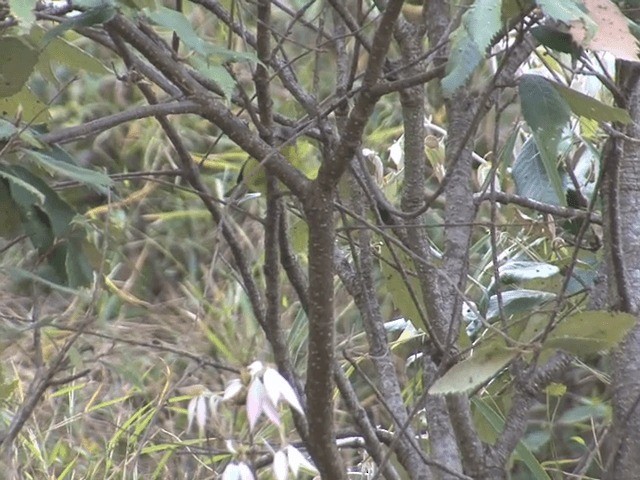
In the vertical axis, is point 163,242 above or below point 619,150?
below

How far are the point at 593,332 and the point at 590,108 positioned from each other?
5.8 inches

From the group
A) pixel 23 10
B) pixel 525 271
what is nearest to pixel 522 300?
pixel 525 271

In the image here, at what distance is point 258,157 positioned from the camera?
750mm

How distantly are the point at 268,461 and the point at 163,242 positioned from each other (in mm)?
1975

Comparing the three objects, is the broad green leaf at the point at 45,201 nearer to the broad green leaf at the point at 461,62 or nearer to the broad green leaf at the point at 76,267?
the broad green leaf at the point at 76,267

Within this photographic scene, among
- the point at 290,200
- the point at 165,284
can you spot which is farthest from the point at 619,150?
the point at 165,284

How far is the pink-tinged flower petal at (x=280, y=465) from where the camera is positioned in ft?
2.35

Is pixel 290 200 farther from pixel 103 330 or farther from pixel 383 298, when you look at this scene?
pixel 383 298

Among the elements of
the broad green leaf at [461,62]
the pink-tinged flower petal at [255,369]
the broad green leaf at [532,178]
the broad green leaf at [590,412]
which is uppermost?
the broad green leaf at [461,62]

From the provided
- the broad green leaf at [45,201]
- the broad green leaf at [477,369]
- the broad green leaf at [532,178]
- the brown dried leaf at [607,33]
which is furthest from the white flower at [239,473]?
the broad green leaf at [532,178]

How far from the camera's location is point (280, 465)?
72 cm

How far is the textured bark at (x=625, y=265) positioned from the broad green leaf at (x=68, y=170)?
1.25 ft

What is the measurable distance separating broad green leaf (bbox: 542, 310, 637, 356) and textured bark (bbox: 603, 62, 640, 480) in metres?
0.10

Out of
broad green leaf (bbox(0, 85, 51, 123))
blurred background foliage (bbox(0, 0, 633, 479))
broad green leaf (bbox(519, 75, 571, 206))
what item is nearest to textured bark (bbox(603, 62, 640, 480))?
blurred background foliage (bbox(0, 0, 633, 479))
